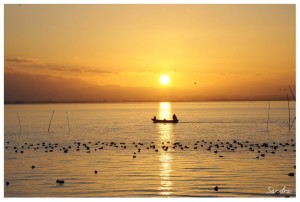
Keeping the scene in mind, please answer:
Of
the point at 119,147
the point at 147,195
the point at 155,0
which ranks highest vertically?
the point at 155,0

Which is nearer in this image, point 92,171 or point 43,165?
point 92,171

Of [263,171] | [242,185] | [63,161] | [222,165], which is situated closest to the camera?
[242,185]

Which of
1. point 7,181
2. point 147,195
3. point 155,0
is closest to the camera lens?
point 155,0

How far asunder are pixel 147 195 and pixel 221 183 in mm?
4697

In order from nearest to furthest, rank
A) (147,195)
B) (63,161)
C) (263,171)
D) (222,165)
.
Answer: (147,195)
(263,171)
(222,165)
(63,161)

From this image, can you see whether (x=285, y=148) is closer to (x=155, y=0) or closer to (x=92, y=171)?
(x=92, y=171)

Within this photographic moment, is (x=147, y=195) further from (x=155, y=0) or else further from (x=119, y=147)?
(x=119, y=147)

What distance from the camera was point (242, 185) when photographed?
2566 centimetres

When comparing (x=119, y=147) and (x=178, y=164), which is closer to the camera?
(x=178, y=164)

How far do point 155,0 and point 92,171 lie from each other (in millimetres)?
15238

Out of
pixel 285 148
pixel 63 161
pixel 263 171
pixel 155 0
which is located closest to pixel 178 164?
pixel 263 171

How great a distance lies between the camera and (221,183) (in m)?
26.3

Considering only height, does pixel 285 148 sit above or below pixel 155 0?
below

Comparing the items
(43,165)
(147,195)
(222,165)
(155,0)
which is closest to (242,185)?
(147,195)
